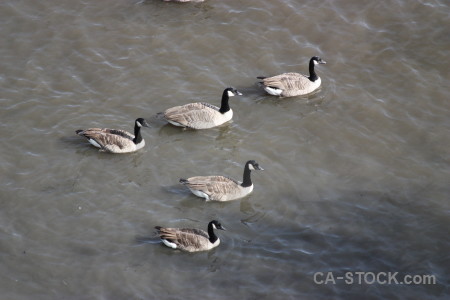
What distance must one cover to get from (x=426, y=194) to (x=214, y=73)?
7229 mm

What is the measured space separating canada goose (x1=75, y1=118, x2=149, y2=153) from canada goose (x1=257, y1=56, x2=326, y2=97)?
4.03 m

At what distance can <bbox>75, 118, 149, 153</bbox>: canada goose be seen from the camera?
18250 millimetres

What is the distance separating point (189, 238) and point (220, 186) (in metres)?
1.93

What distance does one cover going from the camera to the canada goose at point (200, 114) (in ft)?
63.2

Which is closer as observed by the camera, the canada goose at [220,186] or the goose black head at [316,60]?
the canada goose at [220,186]

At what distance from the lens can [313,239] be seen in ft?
53.0

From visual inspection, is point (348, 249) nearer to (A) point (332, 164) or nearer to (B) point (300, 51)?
(A) point (332, 164)

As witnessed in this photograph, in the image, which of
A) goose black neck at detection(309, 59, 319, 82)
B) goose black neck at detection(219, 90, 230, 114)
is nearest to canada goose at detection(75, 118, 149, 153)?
goose black neck at detection(219, 90, 230, 114)

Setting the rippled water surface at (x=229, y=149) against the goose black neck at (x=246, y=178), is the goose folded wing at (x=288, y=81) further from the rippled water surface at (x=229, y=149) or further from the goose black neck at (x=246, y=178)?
the goose black neck at (x=246, y=178)

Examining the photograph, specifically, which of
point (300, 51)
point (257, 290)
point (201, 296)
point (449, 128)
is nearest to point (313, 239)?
point (257, 290)

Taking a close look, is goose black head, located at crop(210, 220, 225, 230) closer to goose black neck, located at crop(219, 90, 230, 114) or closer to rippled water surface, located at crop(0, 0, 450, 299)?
rippled water surface, located at crop(0, 0, 450, 299)

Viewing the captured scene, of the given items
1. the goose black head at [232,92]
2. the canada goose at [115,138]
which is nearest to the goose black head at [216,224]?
the canada goose at [115,138]

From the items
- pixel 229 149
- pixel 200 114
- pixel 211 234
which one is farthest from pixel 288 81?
pixel 211 234

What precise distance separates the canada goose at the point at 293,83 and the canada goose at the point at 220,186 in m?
3.75
